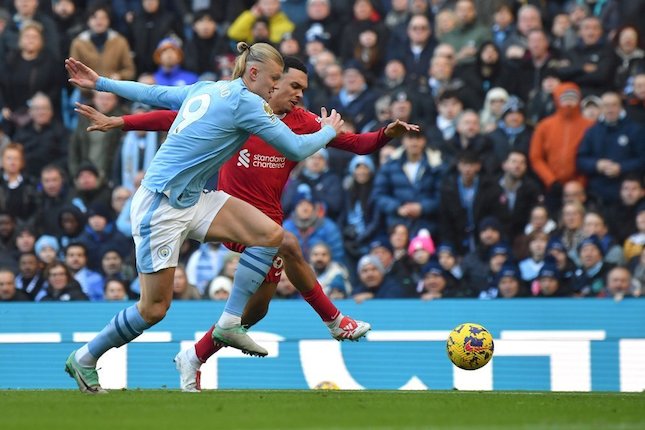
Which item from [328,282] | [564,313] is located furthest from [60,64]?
[564,313]

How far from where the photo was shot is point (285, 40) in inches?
744

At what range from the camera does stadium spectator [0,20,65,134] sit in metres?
19.6

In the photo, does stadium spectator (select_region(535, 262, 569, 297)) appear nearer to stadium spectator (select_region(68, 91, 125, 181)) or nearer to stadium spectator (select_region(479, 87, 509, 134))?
stadium spectator (select_region(479, 87, 509, 134))

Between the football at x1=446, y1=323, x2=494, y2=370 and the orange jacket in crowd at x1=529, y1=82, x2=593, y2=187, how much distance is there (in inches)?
215

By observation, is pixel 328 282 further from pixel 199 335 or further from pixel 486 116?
pixel 486 116

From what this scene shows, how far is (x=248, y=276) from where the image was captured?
11188mm

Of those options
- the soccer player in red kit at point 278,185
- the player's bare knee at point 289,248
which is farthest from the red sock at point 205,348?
the player's bare knee at point 289,248

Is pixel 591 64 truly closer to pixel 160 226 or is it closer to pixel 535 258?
pixel 535 258

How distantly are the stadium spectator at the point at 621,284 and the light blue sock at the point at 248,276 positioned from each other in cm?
497

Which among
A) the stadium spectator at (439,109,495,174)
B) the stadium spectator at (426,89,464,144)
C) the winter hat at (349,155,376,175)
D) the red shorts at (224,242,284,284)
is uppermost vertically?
the stadium spectator at (426,89,464,144)

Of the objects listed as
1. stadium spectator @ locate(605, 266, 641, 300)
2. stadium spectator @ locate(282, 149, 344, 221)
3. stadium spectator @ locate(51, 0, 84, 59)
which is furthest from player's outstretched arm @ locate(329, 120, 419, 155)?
stadium spectator @ locate(51, 0, 84, 59)

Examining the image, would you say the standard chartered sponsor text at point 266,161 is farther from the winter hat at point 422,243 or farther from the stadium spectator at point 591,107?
the stadium spectator at point 591,107

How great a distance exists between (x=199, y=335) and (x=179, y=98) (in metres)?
4.81

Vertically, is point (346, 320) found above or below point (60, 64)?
below
